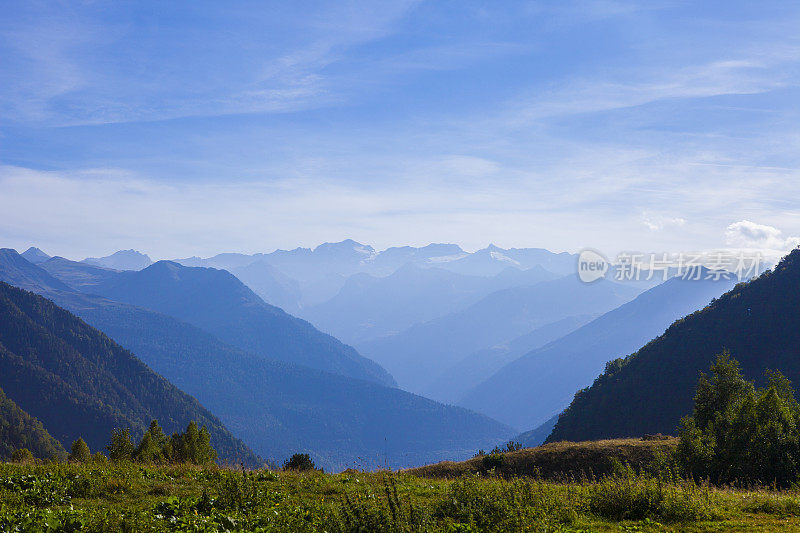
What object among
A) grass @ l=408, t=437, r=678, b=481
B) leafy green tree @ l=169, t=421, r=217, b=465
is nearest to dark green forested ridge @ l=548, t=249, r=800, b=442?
leafy green tree @ l=169, t=421, r=217, b=465

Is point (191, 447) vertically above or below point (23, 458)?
below

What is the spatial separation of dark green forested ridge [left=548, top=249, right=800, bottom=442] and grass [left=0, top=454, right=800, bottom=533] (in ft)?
287

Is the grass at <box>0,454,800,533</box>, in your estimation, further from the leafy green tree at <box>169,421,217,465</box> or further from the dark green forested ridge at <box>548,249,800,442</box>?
the dark green forested ridge at <box>548,249,800,442</box>

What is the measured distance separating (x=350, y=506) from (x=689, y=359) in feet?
363

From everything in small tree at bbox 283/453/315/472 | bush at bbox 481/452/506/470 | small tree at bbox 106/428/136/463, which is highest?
small tree at bbox 283/453/315/472

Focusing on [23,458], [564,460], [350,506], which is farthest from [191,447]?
[350,506]

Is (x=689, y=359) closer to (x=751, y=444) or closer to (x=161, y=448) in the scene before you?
(x=751, y=444)

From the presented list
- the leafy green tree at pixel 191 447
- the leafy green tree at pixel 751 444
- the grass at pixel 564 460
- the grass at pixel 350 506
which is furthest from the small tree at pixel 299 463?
the leafy green tree at pixel 191 447

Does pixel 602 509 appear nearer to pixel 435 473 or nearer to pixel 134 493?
pixel 134 493

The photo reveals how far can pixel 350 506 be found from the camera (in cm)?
1070

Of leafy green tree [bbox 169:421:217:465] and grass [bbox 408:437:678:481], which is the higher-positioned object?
grass [bbox 408:437:678:481]

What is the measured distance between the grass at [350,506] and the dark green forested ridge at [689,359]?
8734cm

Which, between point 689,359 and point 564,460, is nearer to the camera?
point 564,460

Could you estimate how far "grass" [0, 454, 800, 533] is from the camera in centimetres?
1067
